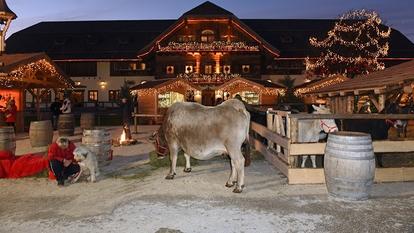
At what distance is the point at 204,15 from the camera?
3234cm

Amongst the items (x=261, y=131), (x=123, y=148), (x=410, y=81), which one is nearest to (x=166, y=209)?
(x=261, y=131)

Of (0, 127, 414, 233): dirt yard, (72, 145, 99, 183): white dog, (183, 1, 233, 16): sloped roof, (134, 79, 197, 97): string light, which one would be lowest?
(0, 127, 414, 233): dirt yard

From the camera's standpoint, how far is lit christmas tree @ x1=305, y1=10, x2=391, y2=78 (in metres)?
32.5

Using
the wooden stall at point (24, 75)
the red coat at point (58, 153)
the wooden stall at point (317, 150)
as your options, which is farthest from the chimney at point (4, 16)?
the wooden stall at point (317, 150)

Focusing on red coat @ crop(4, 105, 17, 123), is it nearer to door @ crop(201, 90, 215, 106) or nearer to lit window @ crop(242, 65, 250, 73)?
door @ crop(201, 90, 215, 106)

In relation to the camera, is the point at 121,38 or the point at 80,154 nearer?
the point at 80,154

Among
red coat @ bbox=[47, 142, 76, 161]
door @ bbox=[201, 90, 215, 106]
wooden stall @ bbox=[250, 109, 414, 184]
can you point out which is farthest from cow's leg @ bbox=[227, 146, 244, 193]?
door @ bbox=[201, 90, 215, 106]

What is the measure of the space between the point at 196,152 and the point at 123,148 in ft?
22.1

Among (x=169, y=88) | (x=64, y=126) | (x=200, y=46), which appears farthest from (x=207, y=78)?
(x=64, y=126)

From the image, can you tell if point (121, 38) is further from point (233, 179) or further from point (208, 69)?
point (233, 179)

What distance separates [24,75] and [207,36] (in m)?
18.5

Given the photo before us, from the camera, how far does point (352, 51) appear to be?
109 ft

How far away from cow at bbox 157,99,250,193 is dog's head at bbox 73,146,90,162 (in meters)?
1.97

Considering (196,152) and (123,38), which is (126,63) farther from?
(196,152)
